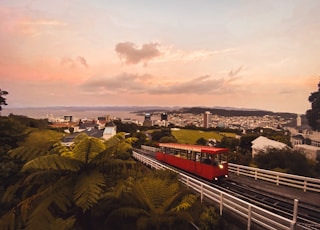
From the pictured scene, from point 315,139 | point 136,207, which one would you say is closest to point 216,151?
point 136,207

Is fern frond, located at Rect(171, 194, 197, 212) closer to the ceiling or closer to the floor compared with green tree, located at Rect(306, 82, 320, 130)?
closer to the floor

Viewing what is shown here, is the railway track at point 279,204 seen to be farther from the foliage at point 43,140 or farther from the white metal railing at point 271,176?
the foliage at point 43,140

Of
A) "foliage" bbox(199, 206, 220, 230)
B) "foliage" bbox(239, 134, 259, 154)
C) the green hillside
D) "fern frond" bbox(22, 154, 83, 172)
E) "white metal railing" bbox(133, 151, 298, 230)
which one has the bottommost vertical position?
the green hillside

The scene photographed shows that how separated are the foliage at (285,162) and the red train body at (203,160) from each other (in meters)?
6.51

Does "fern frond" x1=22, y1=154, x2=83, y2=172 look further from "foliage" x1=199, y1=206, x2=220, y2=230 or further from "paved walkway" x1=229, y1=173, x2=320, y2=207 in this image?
"paved walkway" x1=229, y1=173, x2=320, y2=207

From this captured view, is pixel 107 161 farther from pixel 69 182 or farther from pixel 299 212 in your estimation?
pixel 299 212

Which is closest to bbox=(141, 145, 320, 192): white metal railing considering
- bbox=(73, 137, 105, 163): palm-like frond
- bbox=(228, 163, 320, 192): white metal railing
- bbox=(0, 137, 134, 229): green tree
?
bbox=(228, 163, 320, 192): white metal railing

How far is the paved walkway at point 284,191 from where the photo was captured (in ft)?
32.8

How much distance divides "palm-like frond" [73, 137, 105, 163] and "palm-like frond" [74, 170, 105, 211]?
0.40 m

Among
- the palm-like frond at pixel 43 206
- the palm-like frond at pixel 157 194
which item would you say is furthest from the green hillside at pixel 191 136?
the palm-like frond at pixel 43 206

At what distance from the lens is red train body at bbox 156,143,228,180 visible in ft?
43.8

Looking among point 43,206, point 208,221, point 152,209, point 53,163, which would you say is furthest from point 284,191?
point 43,206

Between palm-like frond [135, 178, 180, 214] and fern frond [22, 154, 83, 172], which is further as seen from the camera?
palm-like frond [135, 178, 180, 214]

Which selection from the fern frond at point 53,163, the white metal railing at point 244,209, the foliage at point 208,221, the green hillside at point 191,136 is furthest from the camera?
the green hillside at point 191,136
